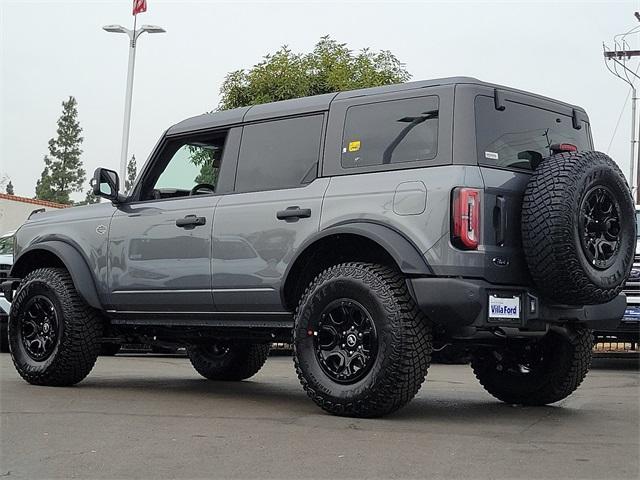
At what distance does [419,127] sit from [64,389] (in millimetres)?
3861

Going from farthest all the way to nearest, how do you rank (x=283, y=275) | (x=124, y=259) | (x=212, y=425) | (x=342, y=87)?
(x=342, y=87)
(x=124, y=259)
(x=283, y=275)
(x=212, y=425)

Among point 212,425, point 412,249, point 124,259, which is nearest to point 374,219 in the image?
point 412,249

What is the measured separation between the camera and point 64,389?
8.38m

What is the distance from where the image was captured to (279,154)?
742 centimetres

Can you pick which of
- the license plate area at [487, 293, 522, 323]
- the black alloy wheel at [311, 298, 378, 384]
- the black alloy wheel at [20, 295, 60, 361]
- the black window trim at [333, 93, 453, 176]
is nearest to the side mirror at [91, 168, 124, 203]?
the black alloy wheel at [20, 295, 60, 361]

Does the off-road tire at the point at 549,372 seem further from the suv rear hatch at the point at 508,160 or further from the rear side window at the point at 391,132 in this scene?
the rear side window at the point at 391,132

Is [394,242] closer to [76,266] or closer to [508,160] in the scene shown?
[508,160]

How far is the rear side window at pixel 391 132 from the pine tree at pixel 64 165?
68635 millimetres

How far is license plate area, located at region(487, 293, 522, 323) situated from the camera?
6160mm

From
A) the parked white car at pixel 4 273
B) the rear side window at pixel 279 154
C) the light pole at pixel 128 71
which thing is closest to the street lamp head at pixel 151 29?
the light pole at pixel 128 71

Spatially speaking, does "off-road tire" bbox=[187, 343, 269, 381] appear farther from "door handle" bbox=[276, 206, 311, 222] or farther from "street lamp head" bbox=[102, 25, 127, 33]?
"street lamp head" bbox=[102, 25, 127, 33]

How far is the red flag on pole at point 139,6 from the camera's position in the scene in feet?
74.2

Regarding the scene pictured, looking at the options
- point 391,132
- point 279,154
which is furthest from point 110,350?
point 391,132

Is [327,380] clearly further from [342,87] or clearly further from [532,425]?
[342,87]
